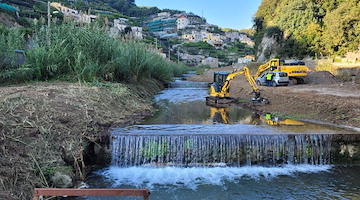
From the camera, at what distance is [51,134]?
538 centimetres

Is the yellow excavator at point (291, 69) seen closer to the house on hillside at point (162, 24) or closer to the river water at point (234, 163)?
the river water at point (234, 163)

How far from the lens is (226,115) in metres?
11.0

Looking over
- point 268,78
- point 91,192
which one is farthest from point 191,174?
point 268,78

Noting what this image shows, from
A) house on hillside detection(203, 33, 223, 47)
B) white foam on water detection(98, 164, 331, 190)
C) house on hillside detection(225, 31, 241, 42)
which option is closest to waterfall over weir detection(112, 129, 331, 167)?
white foam on water detection(98, 164, 331, 190)

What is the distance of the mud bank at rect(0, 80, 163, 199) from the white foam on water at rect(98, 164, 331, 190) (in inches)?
30.1

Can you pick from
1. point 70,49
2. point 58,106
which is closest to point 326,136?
point 58,106

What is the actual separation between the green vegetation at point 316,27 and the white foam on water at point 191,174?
25.6 metres

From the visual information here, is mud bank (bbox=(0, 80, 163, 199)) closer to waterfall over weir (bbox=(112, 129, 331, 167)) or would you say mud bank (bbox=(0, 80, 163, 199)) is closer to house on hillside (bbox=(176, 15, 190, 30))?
waterfall over weir (bbox=(112, 129, 331, 167))

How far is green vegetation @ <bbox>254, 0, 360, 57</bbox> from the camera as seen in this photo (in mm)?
26875

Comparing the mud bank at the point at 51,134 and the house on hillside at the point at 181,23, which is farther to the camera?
the house on hillside at the point at 181,23

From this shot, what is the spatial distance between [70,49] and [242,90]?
10.6 m

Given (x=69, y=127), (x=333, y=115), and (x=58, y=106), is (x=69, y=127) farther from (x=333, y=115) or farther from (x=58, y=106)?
(x=333, y=115)

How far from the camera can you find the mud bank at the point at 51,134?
13.5 feet

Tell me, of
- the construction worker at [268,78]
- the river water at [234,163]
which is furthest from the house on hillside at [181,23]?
the river water at [234,163]
